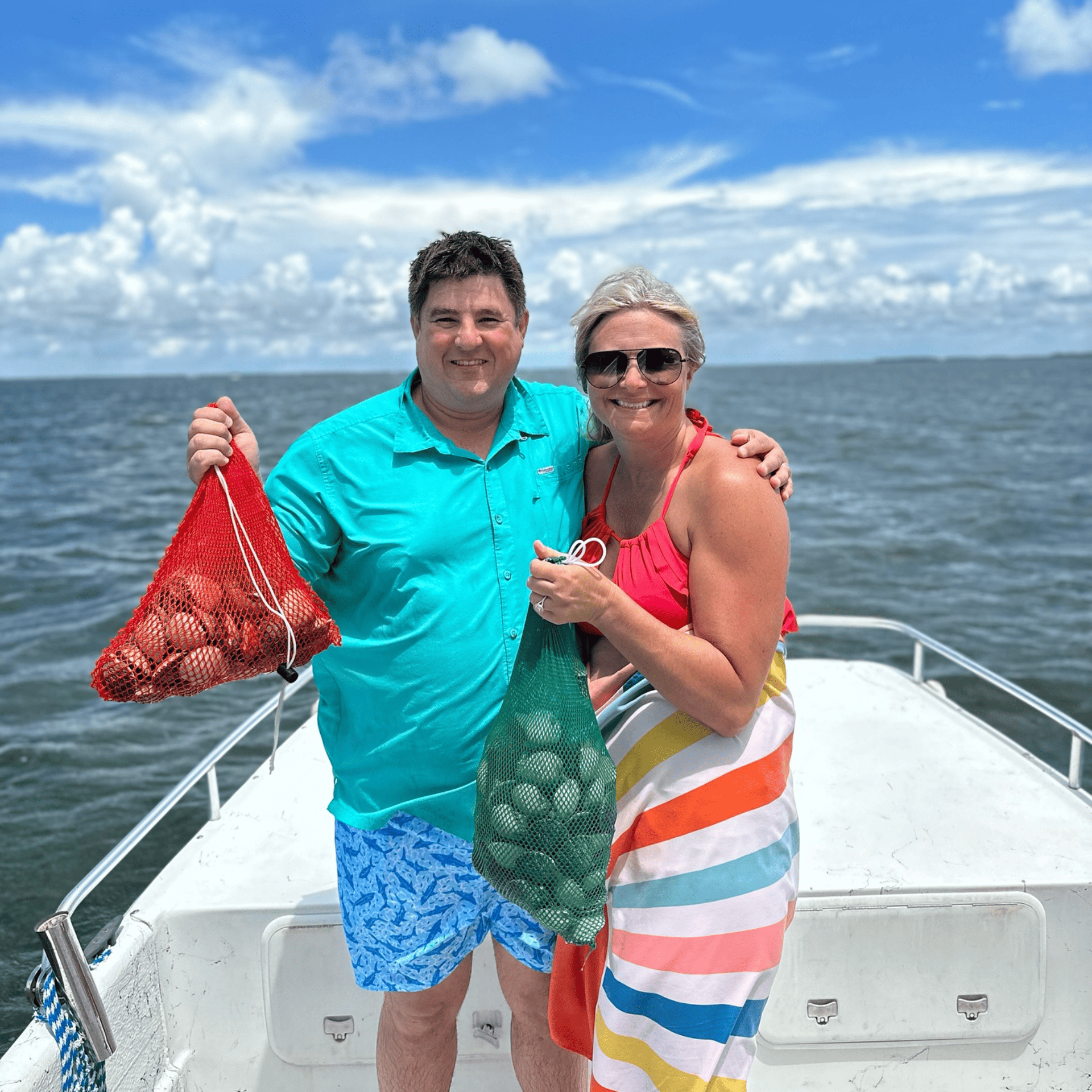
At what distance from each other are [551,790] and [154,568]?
56.4ft

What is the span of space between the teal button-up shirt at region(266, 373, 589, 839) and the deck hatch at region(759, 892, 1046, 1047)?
147 centimetres

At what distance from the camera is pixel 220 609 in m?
2.27

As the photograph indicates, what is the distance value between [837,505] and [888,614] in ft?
31.7

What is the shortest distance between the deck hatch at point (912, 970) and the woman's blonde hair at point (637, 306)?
6.42ft

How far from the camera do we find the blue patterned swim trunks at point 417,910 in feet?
8.65

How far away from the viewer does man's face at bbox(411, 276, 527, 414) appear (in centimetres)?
252

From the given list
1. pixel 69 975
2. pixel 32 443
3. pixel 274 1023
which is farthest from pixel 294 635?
pixel 32 443

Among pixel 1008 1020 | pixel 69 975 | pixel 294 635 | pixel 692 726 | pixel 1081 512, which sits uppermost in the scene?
pixel 294 635

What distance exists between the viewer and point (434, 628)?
254 cm

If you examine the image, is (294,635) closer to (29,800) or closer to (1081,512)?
(29,800)

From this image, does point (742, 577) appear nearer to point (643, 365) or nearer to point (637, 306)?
point (643, 365)

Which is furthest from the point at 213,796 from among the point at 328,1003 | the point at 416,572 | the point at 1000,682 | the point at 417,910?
the point at 1000,682

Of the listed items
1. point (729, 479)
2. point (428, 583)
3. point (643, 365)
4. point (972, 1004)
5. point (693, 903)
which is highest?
point (643, 365)

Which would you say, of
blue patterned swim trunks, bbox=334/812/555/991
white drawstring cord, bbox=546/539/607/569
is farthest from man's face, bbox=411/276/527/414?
blue patterned swim trunks, bbox=334/812/555/991
